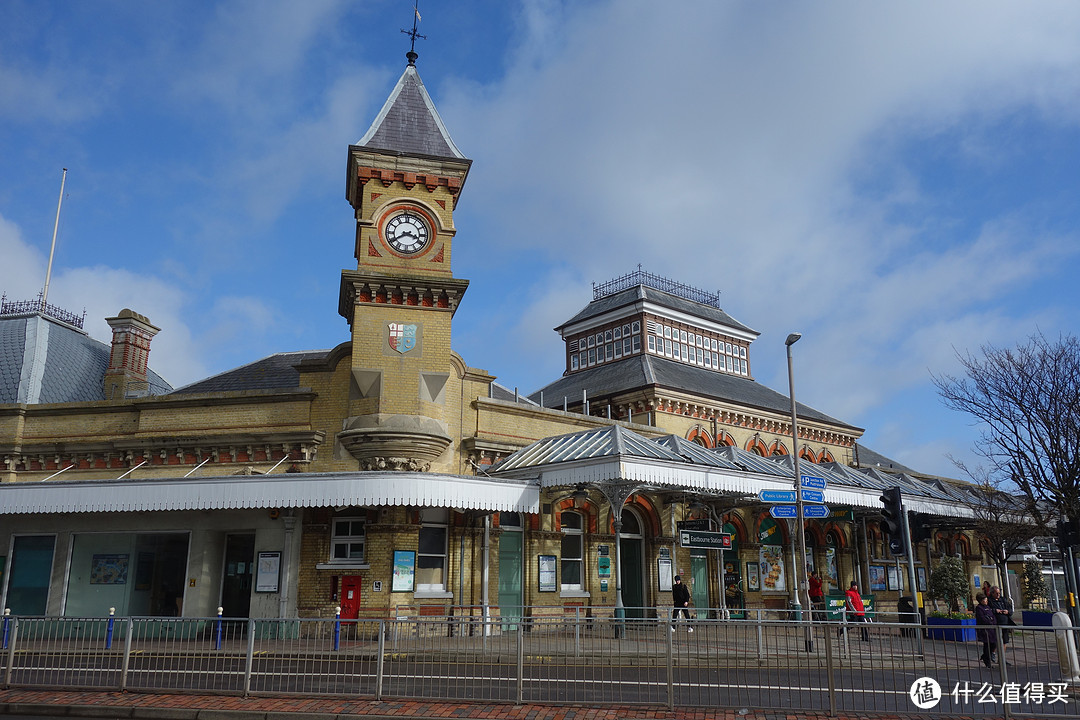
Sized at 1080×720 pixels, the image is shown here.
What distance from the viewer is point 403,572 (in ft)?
65.1

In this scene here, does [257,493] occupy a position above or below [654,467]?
below

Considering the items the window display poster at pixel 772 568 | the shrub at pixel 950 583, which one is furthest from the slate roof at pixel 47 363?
the shrub at pixel 950 583

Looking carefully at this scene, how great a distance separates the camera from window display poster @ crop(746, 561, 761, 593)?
89.0 feet

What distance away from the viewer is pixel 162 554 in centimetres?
2086

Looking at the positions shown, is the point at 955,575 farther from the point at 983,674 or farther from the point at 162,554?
the point at 162,554

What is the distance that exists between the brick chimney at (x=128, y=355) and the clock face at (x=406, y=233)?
12.8m

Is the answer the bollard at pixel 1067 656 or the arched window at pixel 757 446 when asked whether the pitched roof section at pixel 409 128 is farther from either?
the arched window at pixel 757 446

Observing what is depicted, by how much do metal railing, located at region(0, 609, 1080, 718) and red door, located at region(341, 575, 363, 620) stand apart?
721 centimetres

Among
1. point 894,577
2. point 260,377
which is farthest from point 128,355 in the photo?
point 894,577

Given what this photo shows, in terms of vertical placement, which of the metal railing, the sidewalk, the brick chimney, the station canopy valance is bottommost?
the sidewalk

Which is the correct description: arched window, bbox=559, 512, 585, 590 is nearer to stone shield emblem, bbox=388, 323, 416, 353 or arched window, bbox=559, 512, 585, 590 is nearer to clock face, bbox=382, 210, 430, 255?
stone shield emblem, bbox=388, 323, 416, 353

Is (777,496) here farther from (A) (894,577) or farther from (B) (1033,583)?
(B) (1033,583)

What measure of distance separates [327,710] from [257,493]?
9.57 meters

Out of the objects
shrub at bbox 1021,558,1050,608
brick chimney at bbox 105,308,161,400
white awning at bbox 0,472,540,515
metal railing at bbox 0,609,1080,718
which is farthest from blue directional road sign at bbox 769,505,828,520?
brick chimney at bbox 105,308,161,400
